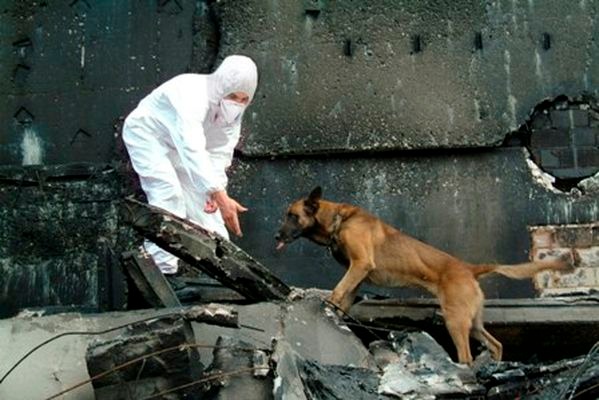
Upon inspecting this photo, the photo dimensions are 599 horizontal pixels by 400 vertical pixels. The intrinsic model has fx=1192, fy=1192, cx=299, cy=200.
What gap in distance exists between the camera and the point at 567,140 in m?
9.12

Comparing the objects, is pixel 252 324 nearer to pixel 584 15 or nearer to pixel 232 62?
pixel 232 62

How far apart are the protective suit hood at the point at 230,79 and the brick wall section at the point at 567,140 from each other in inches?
109

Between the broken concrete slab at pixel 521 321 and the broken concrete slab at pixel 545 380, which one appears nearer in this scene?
the broken concrete slab at pixel 545 380

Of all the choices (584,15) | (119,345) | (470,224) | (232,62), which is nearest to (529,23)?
(584,15)

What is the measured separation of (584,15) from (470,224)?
71.6 inches

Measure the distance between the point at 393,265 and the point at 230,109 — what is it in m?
1.37

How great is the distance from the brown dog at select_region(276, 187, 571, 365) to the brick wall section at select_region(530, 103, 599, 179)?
6.04 ft

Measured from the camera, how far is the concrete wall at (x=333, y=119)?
9.00m

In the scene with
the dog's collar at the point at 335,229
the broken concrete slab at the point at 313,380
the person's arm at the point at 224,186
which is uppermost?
the person's arm at the point at 224,186

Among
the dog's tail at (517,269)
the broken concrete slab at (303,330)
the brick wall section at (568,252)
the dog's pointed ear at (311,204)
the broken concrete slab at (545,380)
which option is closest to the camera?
the broken concrete slab at (545,380)

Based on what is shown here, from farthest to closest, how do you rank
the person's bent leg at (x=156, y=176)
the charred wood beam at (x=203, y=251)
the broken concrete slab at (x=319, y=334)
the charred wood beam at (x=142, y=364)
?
the person's bent leg at (x=156, y=176) → the charred wood beam at (x=203, y=251) → the broken concrete slab at (x=319, y=334) → the charred wood beam at (x=142, y=364)

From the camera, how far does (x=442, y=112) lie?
355 inches

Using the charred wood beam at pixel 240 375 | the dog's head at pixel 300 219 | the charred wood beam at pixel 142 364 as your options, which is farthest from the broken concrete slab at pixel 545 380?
the dog's head at pixel 300 219

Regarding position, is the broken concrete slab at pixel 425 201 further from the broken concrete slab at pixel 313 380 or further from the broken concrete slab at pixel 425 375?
the broken concrete slab at pixel 313 380
